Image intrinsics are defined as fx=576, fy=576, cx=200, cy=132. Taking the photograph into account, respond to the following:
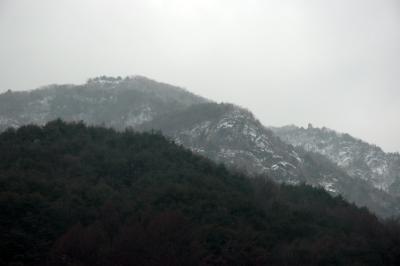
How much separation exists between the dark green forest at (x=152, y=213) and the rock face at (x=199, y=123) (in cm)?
2115

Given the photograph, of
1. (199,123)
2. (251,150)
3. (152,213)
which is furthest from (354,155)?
(152,213)

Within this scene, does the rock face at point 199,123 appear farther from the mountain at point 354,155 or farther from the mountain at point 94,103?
the mountain at point 354,155

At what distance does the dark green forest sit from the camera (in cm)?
4481

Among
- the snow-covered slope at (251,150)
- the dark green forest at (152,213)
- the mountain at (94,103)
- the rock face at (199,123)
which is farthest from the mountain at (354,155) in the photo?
the dark green forest at (152,213)

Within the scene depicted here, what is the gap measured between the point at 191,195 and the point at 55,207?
43.5ft

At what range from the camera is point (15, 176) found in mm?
51719

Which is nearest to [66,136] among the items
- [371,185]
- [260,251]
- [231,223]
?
[231,223]

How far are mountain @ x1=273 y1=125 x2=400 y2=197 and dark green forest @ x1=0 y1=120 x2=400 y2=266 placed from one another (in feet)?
181

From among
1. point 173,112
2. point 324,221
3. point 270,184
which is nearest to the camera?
point 324,221

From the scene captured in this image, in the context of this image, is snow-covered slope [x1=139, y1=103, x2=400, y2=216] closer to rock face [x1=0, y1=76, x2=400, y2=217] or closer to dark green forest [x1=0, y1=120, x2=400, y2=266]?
rock face [x1=0, y1=76, x2=400, y2=217]

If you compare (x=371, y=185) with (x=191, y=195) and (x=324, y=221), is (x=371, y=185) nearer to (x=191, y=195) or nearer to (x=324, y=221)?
(x=324, y=221)

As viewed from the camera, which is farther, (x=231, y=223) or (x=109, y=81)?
(x=109, y=81)

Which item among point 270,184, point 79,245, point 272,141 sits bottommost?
point 79,245

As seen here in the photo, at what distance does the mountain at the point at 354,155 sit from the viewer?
122m
